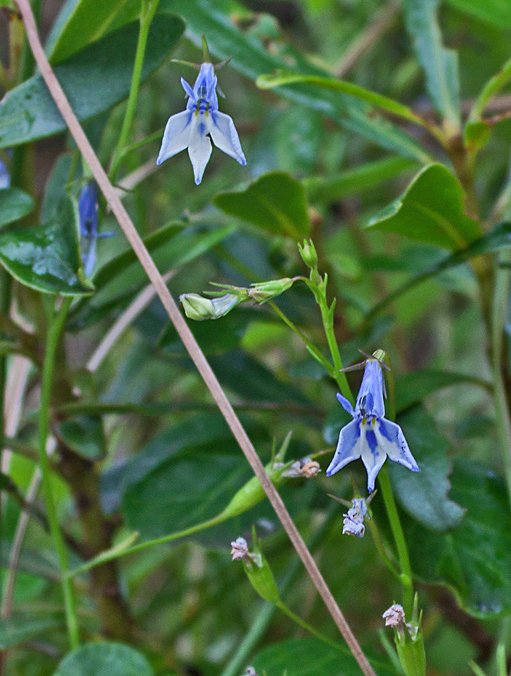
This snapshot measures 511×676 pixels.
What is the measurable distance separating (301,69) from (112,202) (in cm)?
26

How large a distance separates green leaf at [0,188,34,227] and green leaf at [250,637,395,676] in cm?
27

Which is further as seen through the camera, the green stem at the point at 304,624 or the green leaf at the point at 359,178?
the green leaf at the point at 359,178

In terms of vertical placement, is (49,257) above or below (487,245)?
above

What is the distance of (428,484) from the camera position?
0.45 m

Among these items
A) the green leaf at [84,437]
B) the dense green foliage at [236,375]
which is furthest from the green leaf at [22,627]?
the green leaf at [84,437]

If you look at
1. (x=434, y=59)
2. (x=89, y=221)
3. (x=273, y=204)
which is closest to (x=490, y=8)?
(x=434, y=59)

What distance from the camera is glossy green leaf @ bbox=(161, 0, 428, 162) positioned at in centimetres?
60

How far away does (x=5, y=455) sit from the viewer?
0.65 m

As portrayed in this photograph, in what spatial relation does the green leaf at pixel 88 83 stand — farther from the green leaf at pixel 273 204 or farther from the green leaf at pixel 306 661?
the green leaf at pixel 306 661

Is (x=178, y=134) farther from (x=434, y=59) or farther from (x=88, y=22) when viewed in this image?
(x=434, y=59)

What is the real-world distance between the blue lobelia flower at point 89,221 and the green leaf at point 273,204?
3.1 inches

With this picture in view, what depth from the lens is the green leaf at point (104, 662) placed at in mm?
478

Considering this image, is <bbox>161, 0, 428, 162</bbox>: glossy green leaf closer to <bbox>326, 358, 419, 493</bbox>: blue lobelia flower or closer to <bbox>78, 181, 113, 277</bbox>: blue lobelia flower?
<bbox>78, 181, 113, 277</bbox>: blue lobelia flower

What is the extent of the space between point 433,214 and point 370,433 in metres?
0.19
